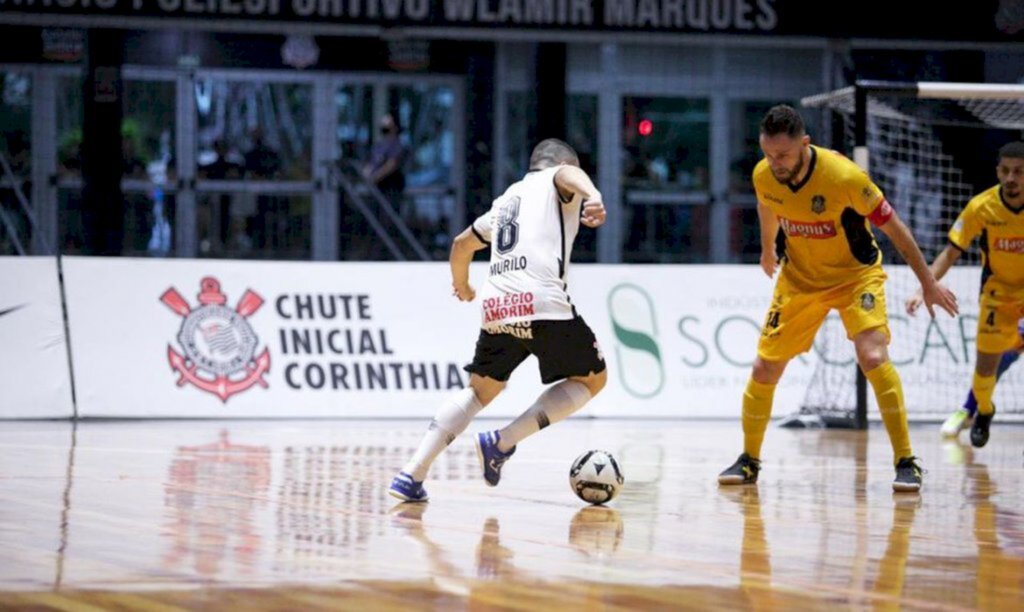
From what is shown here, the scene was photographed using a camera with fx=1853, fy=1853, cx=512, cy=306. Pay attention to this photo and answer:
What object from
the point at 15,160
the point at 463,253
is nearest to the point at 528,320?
the point at 463,253

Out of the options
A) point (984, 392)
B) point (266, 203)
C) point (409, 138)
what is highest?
point (409, 138)

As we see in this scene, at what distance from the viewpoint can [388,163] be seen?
2202 cm

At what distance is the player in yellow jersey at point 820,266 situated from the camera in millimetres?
9734

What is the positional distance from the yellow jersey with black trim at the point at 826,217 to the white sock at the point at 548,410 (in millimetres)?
1723

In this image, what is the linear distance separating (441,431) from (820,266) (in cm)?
247

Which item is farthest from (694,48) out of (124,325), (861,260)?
(861,260)

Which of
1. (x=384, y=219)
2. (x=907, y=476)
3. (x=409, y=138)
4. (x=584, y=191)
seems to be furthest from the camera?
(x=409, y=138)

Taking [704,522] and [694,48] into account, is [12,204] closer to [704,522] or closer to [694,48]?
[694,48]

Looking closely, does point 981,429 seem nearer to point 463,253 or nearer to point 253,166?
point 463,253

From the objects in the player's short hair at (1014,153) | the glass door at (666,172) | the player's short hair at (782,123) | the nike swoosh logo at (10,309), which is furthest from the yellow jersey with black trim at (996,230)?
the glass door at (666,172)

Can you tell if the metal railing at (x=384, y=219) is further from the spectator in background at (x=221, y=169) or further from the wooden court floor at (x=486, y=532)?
the wooden court floor at (x=486, y=532)

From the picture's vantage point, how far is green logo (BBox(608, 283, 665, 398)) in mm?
16047

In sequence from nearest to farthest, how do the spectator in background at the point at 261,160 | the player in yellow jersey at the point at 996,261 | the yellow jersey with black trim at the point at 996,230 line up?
the player in yellow jersey at the point at 996,261 → the yellow jersey with black trim at the point at 996,230 → the spectator in background at the point at 261,160

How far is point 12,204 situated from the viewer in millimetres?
20969
